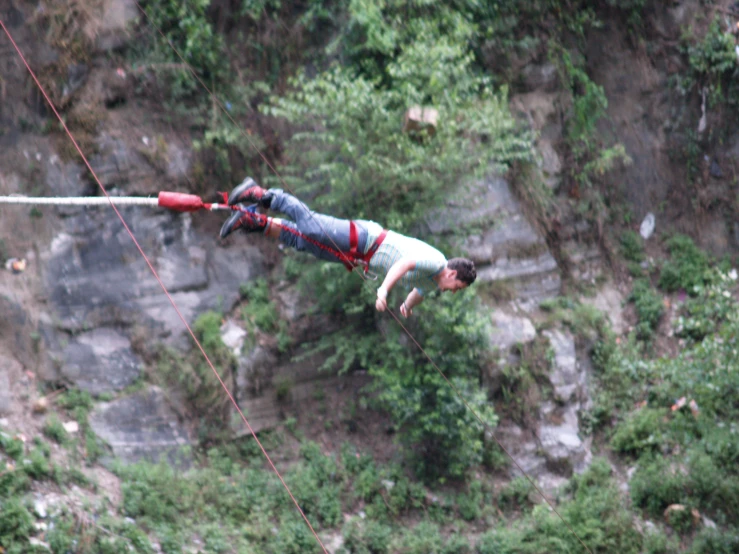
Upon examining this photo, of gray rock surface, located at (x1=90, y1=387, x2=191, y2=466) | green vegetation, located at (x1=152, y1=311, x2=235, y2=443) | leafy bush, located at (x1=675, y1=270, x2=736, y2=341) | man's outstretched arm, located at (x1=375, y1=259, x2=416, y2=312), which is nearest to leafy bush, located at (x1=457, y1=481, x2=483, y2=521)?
green vegetation, located at (x1=152, y1=311, x2=235, y2=443)

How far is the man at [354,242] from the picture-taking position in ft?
19.2

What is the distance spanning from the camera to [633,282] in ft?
36.6

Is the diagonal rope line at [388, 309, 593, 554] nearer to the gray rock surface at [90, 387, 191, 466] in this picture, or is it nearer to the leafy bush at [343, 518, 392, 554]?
the leafy bush at [343, 518, 392, 554]

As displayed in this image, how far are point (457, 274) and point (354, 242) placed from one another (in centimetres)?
84

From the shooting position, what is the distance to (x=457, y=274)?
5.85 m

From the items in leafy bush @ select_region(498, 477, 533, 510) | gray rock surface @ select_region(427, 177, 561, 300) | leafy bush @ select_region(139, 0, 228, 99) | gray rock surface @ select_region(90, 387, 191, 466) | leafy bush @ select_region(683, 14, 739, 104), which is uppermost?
leafy bush @ select_region(683, 14, 739, 104)

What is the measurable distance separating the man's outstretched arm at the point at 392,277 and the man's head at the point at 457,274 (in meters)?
0.31

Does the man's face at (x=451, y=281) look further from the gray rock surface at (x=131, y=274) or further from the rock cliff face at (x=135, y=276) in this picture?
the gray rock surface at (x=131, y=274)

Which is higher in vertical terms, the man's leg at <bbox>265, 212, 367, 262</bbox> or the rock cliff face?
the man's leg at <bbox>265, 212, 367, 262</bbox>

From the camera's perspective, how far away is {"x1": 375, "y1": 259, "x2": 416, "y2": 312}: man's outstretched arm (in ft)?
18.1

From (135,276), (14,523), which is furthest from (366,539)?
(135,276)

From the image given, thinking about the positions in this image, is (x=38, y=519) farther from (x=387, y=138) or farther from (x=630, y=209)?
(x=630, y=209)

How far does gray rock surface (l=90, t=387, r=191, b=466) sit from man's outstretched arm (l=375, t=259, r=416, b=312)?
4.51 metres

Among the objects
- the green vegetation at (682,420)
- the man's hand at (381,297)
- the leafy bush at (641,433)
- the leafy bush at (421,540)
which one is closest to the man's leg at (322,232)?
the man's hand at (381,297)
